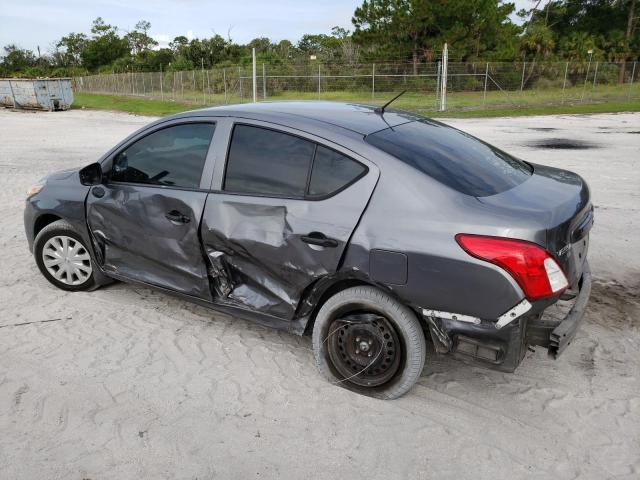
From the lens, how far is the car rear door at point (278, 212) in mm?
3096

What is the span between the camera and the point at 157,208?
3799mm

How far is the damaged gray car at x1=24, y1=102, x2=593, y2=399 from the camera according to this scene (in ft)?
9.06

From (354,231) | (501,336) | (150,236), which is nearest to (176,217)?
(150,236)

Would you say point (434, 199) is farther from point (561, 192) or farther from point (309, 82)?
point (309, 82)

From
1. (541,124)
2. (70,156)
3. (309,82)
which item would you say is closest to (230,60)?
(309,82)

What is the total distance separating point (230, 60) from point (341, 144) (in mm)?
52344

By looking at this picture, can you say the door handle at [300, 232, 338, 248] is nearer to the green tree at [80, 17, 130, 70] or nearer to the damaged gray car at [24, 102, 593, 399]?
the damaged gray car at [24, 102, 593, 399]

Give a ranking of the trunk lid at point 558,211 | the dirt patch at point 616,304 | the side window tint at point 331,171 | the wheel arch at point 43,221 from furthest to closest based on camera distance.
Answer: the wheel arch at point 43,221 < the dirt patch at point 616,304 < the side window tint at point 331,171 < the trunk lid at point 558,211

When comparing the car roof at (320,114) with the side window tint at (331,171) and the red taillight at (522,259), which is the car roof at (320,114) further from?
the red taillight at (522,259)

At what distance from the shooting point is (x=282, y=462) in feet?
8.99

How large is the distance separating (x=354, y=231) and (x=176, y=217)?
1.35 metres

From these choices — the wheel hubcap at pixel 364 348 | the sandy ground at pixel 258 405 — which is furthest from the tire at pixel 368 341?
the sandy ground at pixel 258 405

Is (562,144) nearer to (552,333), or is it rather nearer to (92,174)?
(552,333)

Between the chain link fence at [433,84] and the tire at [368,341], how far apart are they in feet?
77.6
